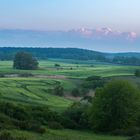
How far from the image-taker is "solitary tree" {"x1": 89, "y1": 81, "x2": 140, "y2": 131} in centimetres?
6138

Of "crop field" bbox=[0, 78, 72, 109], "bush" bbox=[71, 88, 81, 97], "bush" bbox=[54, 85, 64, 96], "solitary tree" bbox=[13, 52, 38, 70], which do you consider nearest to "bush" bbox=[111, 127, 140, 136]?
"crop field" bbox=[0, 78, 72, 109]

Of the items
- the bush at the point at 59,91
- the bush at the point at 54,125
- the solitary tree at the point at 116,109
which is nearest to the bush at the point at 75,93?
the bush at the point at 59,91

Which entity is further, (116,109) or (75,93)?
(75,93)

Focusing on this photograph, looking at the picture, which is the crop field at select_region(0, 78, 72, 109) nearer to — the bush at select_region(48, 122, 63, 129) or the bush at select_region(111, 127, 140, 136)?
the bush at select_region(48, 122, 63, 129)

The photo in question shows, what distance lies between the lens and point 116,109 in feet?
202

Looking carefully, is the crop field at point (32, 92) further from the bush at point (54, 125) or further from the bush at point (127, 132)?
the bush at point (127, 132)

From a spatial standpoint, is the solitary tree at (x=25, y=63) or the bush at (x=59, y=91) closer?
the bush at (x=59, y=91)

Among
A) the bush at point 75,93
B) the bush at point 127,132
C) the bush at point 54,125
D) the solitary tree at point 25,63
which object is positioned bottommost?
the bush at point 127,132

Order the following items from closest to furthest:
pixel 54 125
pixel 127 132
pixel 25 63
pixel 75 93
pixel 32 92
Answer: pixel 127 132
pixel 54 125
pixel 32 92
pixel 75 93
pixel 25 63

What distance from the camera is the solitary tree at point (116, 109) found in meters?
61.4

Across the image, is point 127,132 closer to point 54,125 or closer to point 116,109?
point 116,109

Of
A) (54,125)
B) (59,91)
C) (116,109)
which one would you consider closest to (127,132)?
(116,109)

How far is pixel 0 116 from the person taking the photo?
175ft

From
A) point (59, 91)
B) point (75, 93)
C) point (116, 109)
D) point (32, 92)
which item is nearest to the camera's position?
point (116, 109)
